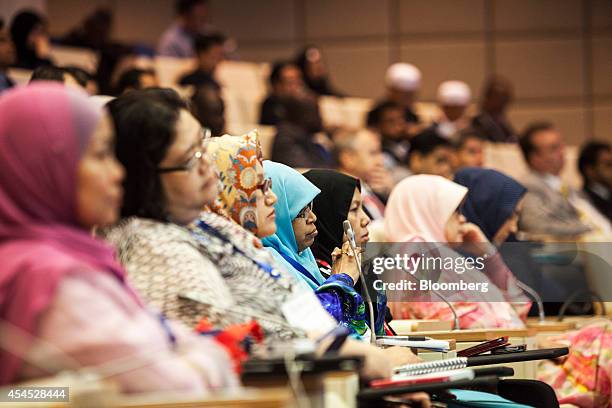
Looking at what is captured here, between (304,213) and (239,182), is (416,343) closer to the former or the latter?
(304,213)

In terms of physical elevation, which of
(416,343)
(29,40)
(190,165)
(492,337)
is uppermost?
(29,40)

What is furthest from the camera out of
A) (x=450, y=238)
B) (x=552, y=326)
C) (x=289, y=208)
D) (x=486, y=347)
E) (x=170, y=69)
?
(x=170, y=69)

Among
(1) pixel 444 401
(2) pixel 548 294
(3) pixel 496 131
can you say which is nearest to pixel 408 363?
(1) pixel 444 401

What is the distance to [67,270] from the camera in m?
1.64

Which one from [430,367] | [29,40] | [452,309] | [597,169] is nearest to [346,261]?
[452,309]

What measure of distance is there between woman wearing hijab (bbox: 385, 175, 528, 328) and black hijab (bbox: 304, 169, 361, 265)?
35 centimetres

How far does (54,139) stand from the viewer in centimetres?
171

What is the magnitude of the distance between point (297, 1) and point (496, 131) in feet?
8.81

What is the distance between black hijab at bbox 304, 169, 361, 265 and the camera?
356 centimetres

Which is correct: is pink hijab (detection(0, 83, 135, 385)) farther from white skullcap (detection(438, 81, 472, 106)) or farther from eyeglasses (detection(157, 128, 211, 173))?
white skullcap (detection(438, 81, 472, 106))

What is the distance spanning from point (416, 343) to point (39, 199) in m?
1.46

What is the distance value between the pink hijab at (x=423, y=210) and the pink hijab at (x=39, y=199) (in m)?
2.41
